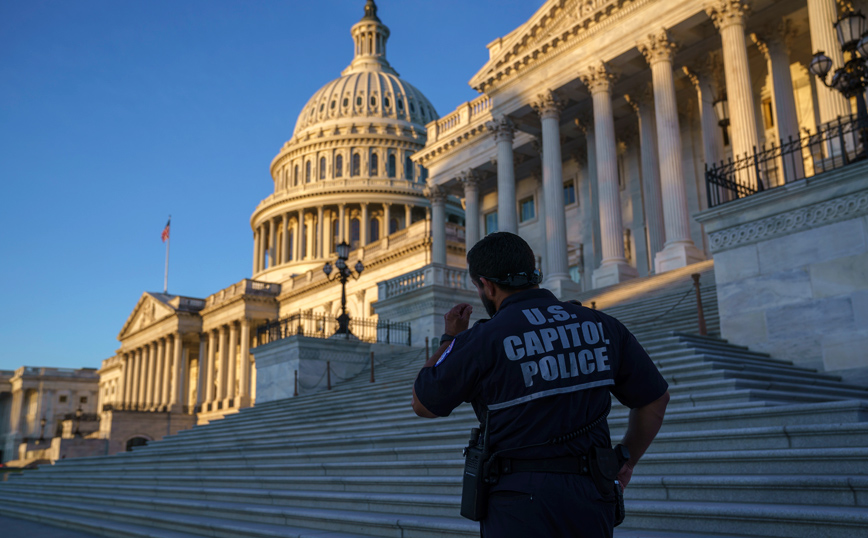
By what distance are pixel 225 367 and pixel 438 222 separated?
3646 cm

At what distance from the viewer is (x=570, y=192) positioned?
37062 mm

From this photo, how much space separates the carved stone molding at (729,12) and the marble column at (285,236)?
73.6 m

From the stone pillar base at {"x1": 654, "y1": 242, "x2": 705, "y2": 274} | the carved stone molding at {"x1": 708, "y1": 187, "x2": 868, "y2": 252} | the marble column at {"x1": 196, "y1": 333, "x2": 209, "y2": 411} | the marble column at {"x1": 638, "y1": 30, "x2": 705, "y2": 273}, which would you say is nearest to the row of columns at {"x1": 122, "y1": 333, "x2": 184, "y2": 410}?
the marble column at {"x1": 196, "y1": 333, "x2": 209, "y2": 411}

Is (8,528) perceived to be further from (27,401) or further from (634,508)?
(27,401)

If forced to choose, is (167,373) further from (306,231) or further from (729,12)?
(729,12)

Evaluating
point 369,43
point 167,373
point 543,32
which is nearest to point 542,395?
point 543,32

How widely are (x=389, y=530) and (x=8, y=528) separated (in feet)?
33.3

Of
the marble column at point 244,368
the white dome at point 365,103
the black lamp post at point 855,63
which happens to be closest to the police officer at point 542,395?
the black lamp post at point 855,63

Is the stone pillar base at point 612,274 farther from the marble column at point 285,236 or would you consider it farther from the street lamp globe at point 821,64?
the marble column at point 285,236

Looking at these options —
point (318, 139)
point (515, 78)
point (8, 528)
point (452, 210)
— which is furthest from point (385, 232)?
point (8, 528)

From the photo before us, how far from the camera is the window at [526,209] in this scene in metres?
39.1

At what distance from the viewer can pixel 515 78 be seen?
31.3 meters

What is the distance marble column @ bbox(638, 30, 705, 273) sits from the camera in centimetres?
2395

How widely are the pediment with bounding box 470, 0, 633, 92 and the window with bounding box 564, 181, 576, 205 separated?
7191mm
